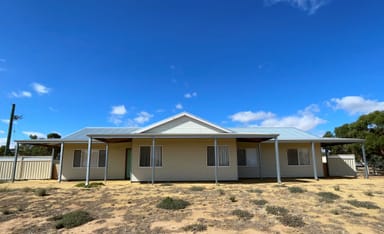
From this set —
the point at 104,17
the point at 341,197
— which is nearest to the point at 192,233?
the point at 341,197

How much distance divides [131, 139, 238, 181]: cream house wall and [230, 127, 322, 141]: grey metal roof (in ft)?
14.6

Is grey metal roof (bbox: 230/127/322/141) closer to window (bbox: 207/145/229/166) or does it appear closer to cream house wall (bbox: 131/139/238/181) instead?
window (bbox: 207/145/229/166)

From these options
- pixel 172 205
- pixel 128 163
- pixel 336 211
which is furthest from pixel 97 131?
pixel 336 211

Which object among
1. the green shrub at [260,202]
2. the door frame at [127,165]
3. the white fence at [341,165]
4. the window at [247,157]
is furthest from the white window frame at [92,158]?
the white fence at [341,165]

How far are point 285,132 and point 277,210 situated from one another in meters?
12.5

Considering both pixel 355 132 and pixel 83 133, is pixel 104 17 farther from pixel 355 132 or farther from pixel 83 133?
pixel 355 132

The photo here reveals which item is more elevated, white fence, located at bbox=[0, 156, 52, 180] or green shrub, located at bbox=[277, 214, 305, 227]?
white fence, located at bbox=[0, 156, 52, 180]

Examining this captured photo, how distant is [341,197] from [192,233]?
261 inches

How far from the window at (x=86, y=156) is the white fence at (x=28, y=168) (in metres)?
2.41

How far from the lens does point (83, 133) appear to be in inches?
680

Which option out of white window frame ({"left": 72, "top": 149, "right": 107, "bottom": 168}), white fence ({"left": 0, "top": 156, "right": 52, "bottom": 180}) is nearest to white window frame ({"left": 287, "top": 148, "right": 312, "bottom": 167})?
white window frame ({"left": 72, "top": 149, "right": 107, "bottom": 168})

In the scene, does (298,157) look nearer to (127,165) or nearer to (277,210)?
(277,210)

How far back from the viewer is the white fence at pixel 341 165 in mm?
17719

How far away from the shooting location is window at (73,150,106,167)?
Answer: 52.4ft
